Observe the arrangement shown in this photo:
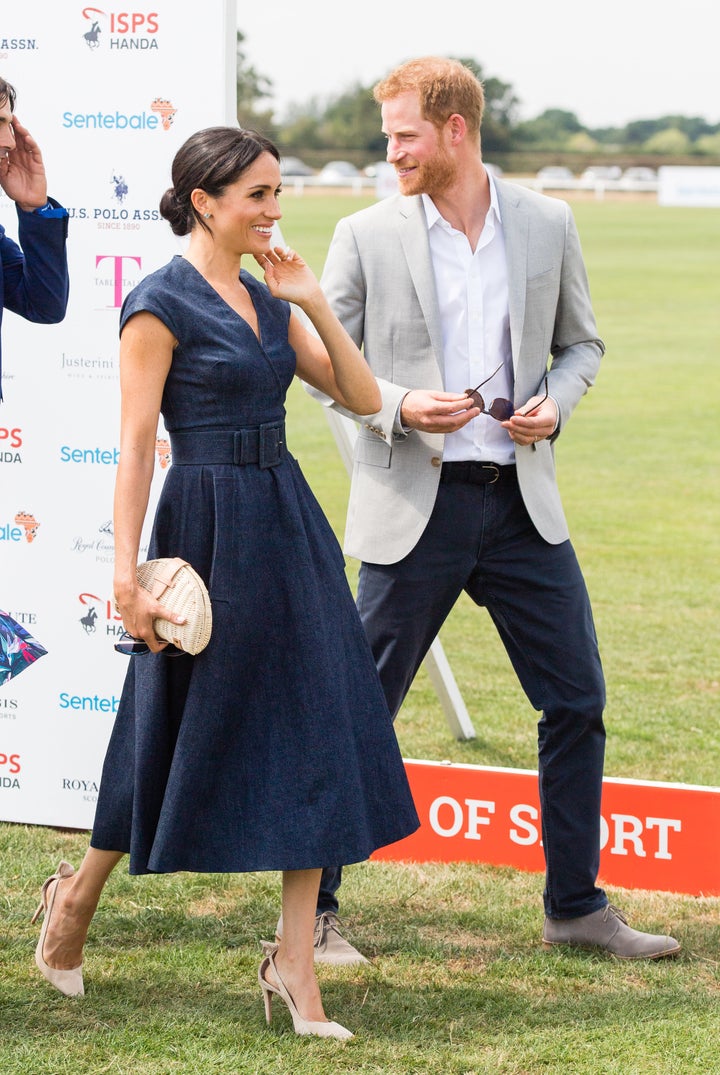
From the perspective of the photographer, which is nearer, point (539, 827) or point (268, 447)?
point (268, 447)

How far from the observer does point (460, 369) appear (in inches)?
146

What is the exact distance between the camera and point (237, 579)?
3.19 metres

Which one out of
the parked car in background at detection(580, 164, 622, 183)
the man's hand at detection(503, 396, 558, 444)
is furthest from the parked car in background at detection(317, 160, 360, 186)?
the man's hand at detection(503, 396, 558, 444)

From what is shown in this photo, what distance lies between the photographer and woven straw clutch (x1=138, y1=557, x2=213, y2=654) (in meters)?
3.04

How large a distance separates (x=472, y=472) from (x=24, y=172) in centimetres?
135

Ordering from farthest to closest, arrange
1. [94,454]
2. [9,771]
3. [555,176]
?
[555,176], [9,771], [94,454]

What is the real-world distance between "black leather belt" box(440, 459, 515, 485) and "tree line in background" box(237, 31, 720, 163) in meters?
62.6

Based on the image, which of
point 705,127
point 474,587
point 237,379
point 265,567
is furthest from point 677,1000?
point 705,127

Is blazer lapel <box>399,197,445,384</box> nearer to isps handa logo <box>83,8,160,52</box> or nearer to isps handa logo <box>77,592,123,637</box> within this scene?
isps handa logo <box>83,8,160,52</box>

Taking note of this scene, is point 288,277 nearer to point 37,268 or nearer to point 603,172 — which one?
point 37,268

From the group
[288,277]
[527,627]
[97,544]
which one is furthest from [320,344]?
[97,544]

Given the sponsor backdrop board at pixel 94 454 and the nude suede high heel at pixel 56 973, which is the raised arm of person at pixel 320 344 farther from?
the nude suede high heel at pixel 56 973

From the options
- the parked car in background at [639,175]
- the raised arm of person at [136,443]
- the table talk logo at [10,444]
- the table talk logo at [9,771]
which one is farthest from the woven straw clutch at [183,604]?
the parked car in background at [639,175]

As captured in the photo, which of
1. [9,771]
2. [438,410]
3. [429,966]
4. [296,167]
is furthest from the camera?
[296,167]
